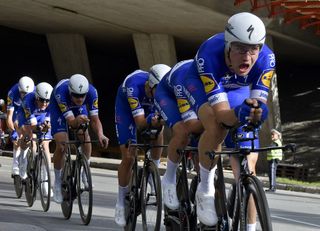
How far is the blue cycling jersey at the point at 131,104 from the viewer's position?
877 cm

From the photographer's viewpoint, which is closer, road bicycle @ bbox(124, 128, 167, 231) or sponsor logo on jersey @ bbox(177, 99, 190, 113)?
sponsor logo on jersey @ bbox(177, 99, 190, 113)

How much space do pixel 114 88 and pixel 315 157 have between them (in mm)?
17856

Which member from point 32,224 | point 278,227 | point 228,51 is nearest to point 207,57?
point 228,51

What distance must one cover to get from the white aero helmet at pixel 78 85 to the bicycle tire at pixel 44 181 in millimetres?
1654

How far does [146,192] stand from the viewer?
27.1 feet

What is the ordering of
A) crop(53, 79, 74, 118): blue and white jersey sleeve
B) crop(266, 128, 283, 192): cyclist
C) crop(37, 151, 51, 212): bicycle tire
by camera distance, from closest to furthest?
crop(53, 79, 74, 118): blue and white jersey sleeve → crop(37, 151, 51, 212): bicycle tire → crop(266, 128, 283, 192): cyclist

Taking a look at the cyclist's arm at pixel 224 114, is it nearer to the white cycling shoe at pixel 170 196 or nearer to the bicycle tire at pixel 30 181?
the white cycling shoe at pixel 170 196

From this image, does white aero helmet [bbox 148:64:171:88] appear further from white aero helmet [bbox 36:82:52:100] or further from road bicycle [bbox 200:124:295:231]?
white aero helmet [bbox 36:82:52:100]

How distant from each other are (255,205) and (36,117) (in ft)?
25.4

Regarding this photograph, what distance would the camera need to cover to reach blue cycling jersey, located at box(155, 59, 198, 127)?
7.46 m

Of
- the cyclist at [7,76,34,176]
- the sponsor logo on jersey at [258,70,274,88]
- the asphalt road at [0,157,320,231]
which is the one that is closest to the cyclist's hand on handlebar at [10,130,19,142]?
the cyclist at [7,76,34,176]

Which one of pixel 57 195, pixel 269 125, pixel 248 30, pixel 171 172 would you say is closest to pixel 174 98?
pixel 171 172

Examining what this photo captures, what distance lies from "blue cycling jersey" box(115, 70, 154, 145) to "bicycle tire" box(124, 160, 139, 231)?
42 centimetres

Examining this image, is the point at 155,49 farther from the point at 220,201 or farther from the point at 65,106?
the point at 220,201
